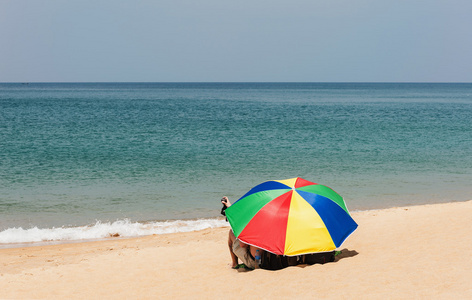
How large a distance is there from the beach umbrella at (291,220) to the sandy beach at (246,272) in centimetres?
57

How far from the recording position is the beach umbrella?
7645mm

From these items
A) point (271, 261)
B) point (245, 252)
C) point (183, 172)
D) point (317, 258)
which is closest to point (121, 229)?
point (245, 252)

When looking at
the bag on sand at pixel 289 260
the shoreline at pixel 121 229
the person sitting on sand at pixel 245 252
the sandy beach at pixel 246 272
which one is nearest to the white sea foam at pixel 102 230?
the shoreline at pixel 121 229

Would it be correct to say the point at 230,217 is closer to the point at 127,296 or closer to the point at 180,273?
the point at 180,273

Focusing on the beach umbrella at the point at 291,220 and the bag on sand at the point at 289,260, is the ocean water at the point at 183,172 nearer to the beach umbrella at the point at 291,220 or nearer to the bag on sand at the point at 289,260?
the bag on sand at the point at 289,260

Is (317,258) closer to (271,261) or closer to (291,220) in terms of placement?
(271,261)

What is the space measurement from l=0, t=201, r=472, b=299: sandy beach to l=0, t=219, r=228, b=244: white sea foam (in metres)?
0.89

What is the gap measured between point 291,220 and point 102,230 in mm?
7543

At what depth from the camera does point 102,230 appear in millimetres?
13227

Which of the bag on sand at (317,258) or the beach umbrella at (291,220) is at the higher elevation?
the beach umbrella at (291,220)

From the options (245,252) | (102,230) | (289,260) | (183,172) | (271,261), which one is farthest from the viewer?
(183,172)

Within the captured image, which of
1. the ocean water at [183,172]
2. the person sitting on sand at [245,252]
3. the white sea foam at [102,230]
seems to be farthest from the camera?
the ocean water at [183,172]

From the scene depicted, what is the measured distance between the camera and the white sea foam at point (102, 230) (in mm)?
12648

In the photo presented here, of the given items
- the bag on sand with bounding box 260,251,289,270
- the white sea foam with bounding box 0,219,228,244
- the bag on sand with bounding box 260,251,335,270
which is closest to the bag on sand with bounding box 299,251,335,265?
the bag on sand with bounding box 260,251,335,270
